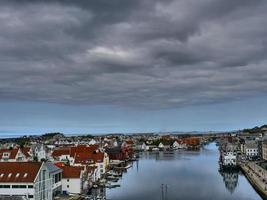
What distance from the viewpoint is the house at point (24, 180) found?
26.6 meters

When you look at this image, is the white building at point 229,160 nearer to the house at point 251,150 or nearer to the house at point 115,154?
the house at point 115,154

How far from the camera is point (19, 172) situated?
90.0 ft

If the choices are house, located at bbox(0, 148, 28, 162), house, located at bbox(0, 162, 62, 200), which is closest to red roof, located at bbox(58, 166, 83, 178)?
house, located at bbox(0, 162, 62, 200)

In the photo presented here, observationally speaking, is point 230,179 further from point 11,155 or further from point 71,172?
point 11,155

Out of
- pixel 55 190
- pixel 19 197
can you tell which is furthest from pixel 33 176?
pixel 55 190

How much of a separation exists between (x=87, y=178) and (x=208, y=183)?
1255 cm

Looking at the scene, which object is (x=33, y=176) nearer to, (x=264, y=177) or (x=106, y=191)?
(x=106, y=191)

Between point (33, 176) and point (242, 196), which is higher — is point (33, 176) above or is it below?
above

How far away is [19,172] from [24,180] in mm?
916

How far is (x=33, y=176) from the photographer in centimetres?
2683

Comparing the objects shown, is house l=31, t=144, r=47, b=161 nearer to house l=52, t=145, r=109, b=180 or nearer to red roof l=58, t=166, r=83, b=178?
house l=52, t=145, r=109, b=180

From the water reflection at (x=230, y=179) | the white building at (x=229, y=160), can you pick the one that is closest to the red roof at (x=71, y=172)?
the water reflection at (x=230, y=179)

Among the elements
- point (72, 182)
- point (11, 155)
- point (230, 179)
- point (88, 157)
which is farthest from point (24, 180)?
point (230, 179)

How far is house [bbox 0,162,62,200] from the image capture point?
26570 mm
